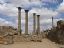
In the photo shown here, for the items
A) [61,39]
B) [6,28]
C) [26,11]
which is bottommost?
[61,39]

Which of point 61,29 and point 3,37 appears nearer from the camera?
point 3,37

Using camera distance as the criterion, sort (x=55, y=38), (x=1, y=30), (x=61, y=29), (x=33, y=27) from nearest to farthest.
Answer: (x=1, y=30)
(x=61, y=29)
(x=55, y=38)
(x=33, y=27)

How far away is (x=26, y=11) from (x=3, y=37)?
26.9 m

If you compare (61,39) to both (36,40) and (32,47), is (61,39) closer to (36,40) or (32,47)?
(36,40)

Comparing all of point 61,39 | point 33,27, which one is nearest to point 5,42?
point 61,39

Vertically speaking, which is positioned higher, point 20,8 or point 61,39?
point 20,8

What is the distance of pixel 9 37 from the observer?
23.4m

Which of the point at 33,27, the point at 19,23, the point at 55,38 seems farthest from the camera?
the point at 33,27

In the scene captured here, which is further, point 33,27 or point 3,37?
point 33,27

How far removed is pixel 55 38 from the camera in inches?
1602

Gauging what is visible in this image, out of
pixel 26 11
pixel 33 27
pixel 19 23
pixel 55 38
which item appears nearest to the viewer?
pixel 55 38

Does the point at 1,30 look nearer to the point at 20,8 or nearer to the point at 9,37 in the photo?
the point at 9,37

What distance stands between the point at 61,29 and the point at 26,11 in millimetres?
14110

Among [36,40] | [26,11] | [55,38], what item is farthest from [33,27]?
[36,40]
